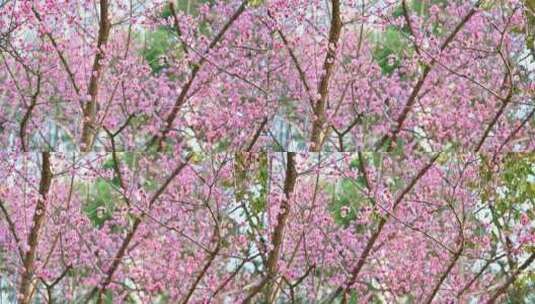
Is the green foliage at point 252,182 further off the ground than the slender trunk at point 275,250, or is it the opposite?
the green foliage at point 252,182

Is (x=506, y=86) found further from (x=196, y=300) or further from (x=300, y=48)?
(x=196, y=300)

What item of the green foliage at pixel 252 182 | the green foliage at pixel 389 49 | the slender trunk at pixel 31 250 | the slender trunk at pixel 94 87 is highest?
the green foliage at pixel 389 49

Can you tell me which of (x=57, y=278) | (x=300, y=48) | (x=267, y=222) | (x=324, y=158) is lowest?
(x=57, y=278)

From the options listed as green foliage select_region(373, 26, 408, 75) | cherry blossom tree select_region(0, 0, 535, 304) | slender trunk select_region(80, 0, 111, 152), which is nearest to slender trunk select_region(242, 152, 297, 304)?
cherry blossom tree select_region(0, 0, 535, 304)

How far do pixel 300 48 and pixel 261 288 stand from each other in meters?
0.84

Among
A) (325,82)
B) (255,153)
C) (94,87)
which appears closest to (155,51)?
(94,87)

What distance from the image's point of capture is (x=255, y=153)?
10.2 ft

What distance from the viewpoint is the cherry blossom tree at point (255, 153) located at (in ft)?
10.1

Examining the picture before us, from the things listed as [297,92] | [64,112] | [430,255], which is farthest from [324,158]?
[64,112]

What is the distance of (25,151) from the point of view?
10.1 feet

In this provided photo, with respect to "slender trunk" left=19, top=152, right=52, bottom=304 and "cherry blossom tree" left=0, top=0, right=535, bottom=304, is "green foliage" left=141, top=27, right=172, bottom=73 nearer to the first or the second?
"cherry blossom tree" left=0, top=0, right=535, bottom=304

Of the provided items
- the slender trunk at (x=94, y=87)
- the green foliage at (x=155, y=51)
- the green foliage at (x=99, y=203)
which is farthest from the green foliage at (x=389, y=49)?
the green foliage at (x=99, y=203)

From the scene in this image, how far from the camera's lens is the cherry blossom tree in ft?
10.1

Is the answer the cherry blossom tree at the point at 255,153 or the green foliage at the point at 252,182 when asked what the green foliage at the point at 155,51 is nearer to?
the cherry blossom tree at the point at 255,153
